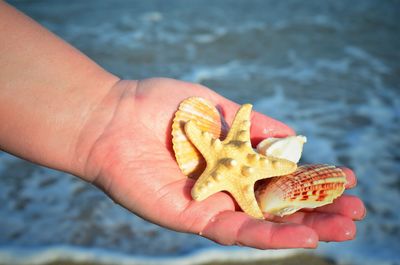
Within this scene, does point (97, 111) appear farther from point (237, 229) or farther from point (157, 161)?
point (237, 229)

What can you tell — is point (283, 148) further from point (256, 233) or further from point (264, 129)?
point (256, 233)

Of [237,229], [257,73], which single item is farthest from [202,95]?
[257,73]

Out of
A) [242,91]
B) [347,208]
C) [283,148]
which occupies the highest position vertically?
[283,148]

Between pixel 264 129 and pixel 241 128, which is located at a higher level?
pixel 241 128

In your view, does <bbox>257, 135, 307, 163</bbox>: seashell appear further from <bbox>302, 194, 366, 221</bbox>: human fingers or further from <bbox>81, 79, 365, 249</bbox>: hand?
<bbox>302, 194, 366, 221</bbox>: human fingers

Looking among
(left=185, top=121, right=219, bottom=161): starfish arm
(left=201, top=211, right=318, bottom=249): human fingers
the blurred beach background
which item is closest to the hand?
(left=201, top=211, right=318, bottom=249): human fingers

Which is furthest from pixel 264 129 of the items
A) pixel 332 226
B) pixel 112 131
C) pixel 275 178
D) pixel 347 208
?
pixel 112 131
